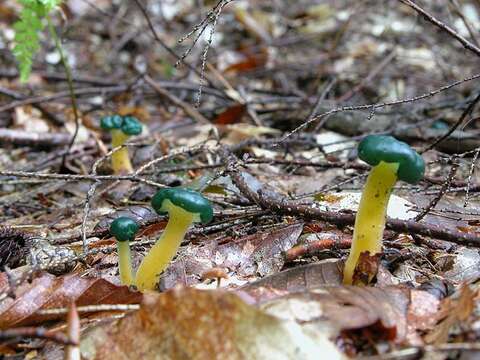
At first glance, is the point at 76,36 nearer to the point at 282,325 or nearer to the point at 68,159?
the point at 68,159

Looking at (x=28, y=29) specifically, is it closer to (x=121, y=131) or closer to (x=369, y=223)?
(x=121, y=131)

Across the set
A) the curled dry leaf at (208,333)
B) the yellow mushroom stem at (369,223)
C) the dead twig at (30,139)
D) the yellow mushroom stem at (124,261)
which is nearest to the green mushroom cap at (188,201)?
the yellow mushroom stem at (124,261)

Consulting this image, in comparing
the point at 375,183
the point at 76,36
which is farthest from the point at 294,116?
the point at 76,36

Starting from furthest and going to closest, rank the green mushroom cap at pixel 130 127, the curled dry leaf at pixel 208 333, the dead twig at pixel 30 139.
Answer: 1. the dead twig at pixel 30 139
2. the green mushroom cap at pixel 130 127
3. the curled dry leaf at pixel 208 333

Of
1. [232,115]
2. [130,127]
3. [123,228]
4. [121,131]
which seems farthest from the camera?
[232,115]

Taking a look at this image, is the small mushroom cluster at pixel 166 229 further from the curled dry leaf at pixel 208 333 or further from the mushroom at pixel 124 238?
the curled dry leaf at pixel 208 333

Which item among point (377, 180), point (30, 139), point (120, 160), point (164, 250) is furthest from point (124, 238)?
point (30, 139)

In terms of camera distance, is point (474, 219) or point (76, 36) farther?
point (76, 36)
